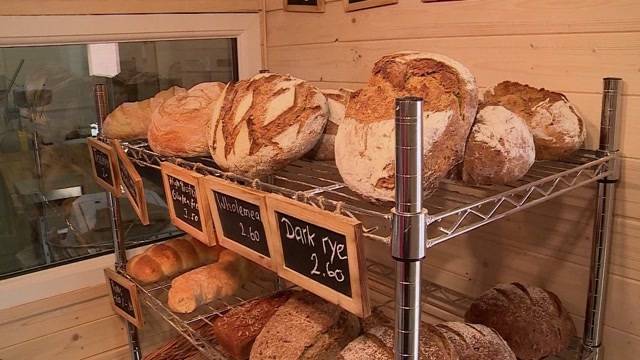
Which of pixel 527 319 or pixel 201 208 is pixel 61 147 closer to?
pixel 201 208

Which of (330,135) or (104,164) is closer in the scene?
(330,135)

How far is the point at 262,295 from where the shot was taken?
1.45 m

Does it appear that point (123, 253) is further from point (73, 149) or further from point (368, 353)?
point (368, 353)

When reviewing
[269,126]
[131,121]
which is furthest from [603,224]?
[131,121]

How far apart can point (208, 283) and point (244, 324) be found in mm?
221

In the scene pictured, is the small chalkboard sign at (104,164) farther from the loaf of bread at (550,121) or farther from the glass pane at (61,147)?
the loaf of bread at (550,121)

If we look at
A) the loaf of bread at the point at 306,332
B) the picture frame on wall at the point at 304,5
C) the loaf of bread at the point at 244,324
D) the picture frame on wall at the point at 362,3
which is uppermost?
the picture frame on wall at the point at 304,5

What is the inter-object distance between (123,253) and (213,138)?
2.26 feet

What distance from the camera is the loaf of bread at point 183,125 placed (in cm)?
121

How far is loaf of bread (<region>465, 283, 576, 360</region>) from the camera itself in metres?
1.04

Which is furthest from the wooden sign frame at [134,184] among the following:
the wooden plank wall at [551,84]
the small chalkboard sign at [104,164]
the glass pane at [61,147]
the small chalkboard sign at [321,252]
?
the wooden plank wall at [551,84]

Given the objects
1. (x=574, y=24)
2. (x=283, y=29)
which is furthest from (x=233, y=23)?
(x=574, y=24)

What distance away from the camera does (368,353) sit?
906mm

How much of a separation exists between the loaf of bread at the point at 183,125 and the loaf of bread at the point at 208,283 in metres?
0.29
